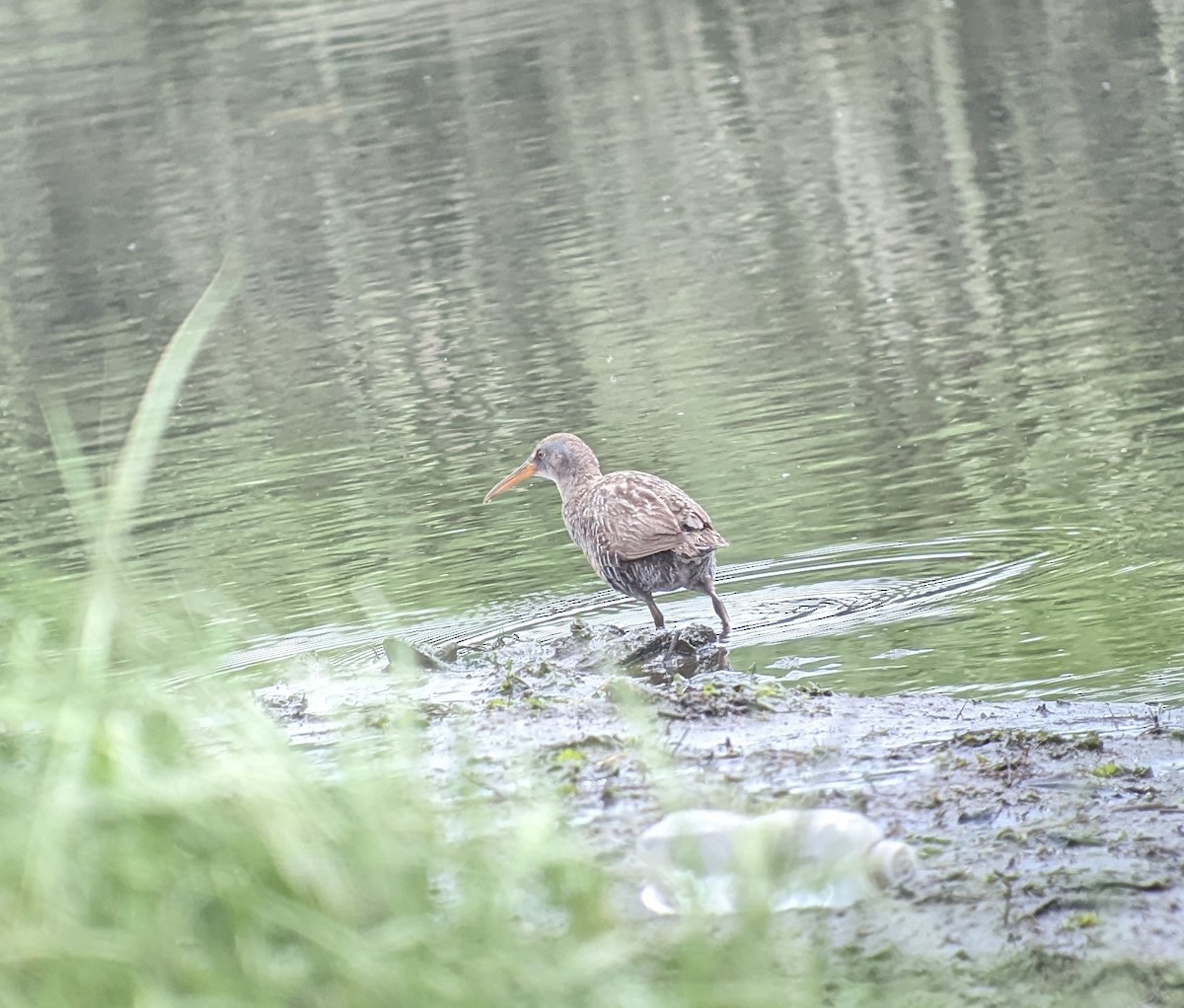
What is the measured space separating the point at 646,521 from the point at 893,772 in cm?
340

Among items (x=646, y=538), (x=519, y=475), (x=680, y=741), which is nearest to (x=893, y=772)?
(x=680, y=741)

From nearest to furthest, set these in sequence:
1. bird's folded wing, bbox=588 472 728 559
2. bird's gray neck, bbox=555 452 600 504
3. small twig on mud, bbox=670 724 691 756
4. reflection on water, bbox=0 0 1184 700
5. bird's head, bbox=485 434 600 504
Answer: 1. small twig on mud, bbox=670 724 691 756
2. bird's folded wing, bbox=588 472 728 559
3. reflection on water, bbox=0 0 1184 700
4. bird's gray neck, bbox=555 452 600 504
5. bird's head, bbox=485 434 600 504

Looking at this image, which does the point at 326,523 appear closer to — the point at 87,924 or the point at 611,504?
the point at 611,504

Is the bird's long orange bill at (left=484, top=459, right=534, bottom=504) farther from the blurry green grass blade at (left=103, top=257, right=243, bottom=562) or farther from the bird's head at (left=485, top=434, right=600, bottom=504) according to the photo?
the blurry green grass blade at (left=103, top=257, right=243, bottom=562)

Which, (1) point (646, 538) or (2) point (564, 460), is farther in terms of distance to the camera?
(2) point (564, 460)

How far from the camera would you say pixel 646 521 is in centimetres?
1023

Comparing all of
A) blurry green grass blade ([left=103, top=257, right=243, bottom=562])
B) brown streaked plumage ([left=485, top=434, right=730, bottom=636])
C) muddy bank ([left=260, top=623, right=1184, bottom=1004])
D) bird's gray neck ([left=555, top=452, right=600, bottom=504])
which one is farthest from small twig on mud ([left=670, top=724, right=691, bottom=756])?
bird's gray neck ([left=555, top=452, right=600, bottom=504])

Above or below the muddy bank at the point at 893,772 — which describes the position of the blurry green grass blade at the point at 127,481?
above

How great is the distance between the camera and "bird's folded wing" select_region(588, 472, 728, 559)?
1004 cm

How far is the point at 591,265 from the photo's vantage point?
24.2 m

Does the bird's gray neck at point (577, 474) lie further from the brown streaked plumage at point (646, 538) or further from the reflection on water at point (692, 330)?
the reflection on water at point (692, 330)

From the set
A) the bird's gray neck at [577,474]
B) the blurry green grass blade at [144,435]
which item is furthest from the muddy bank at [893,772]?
the bird's gray neck at [577,474]

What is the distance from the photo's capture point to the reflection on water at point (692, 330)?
1117cm

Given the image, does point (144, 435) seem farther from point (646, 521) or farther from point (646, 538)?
point (646, 521)
